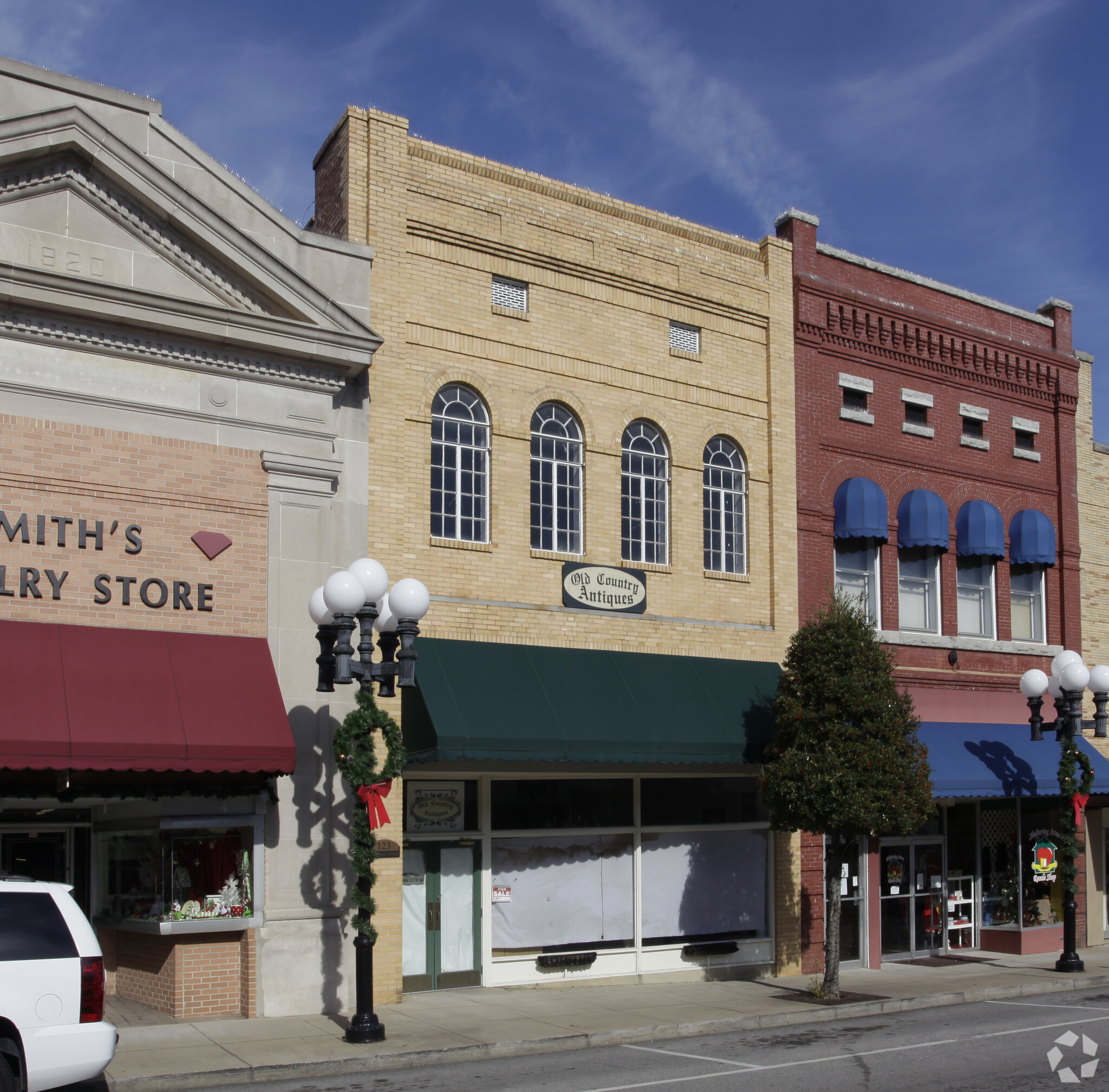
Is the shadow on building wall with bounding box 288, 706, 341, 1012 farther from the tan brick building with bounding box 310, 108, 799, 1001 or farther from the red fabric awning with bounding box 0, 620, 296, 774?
the red fabric awning with bounding box 0, 620, 296, 774

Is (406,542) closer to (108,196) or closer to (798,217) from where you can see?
(108,196)

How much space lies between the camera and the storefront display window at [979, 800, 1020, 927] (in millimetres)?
23109

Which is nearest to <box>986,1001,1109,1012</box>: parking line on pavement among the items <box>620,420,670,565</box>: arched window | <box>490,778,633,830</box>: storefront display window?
<box>490,778,633,830</box>: storefront display window

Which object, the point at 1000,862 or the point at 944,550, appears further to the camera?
the point at 1000,862

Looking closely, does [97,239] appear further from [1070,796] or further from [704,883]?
[1070,796]

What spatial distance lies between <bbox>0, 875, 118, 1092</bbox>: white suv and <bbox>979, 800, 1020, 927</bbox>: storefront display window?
17.3 m

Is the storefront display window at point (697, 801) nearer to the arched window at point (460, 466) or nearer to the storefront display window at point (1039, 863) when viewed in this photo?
the arched window at point (460, 466)

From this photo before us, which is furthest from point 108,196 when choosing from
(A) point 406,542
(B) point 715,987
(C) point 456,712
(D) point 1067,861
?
(D) point 1067,861

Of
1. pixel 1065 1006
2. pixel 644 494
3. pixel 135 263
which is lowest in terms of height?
pixel 1065 1006

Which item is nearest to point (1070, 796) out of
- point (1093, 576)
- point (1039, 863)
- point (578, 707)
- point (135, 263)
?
point (1039, 863)

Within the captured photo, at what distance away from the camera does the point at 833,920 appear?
17.4 meters

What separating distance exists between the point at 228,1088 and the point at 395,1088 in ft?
5.05

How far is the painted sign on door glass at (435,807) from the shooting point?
56.3 ft

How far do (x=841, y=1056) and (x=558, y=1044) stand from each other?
9.73 feet
